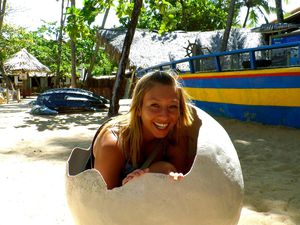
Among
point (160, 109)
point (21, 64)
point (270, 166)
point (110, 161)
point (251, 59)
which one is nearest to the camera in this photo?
point (110, 161)

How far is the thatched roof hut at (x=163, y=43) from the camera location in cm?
1678

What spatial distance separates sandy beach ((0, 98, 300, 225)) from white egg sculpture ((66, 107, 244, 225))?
1.01 meters

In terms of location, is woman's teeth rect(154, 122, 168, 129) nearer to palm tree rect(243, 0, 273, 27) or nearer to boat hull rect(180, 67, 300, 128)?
boat hull rect(180, 67, 300, 128)

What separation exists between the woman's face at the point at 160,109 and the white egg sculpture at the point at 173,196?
0.69ft

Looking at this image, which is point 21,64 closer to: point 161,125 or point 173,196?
point 161,125

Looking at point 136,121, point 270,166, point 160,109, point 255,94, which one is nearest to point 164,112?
point 160,109

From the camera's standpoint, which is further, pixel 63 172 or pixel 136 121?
pixel 63 172

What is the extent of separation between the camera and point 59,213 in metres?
3.14

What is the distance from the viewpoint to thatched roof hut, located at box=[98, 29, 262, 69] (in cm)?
1678

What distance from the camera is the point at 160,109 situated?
2109 mm

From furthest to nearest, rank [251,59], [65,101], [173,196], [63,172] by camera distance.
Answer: [65,101] → [251,59] → [63,172] → [173,196]

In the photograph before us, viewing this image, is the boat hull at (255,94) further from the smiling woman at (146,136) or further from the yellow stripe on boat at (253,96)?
the smiling woman at (146,136)

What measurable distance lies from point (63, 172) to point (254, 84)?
4102 millimetres

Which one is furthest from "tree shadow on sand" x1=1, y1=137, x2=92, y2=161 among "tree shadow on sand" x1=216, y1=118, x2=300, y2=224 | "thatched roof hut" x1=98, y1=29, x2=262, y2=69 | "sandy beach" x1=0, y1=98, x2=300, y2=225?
"thatched roof hut" x1=98, y1=29, x2=262, y2=69
